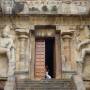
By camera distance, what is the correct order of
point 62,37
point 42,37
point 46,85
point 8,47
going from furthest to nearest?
1. point 42,37
2. point 62,37
3. point 8,47
4. point 46,85

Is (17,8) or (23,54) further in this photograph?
(17,8)

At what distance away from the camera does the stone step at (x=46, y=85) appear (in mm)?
17891

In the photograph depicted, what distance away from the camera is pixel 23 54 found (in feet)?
68.2

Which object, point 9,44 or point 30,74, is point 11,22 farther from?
point 30,74

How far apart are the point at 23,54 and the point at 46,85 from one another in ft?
9.98

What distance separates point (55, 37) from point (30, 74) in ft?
7.70

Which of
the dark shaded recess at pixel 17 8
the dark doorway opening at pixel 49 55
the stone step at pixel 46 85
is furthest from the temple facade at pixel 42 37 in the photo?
the stone step at pixel 46 85

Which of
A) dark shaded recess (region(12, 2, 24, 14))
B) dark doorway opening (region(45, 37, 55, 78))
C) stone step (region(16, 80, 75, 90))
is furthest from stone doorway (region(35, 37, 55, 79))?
stone step (region(16, 80, 75, 90))

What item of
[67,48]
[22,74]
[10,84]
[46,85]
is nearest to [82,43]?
[67,48]

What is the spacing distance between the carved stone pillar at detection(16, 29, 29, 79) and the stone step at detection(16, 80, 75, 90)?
161 cm

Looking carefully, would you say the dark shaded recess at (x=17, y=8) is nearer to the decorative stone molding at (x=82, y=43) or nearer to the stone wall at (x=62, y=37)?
the stone wall at (x=62, y=37)

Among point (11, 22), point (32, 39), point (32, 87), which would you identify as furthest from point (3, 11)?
point (32, 87)

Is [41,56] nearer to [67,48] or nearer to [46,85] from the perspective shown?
[67,48]

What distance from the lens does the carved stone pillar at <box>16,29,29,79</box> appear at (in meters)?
20.4
